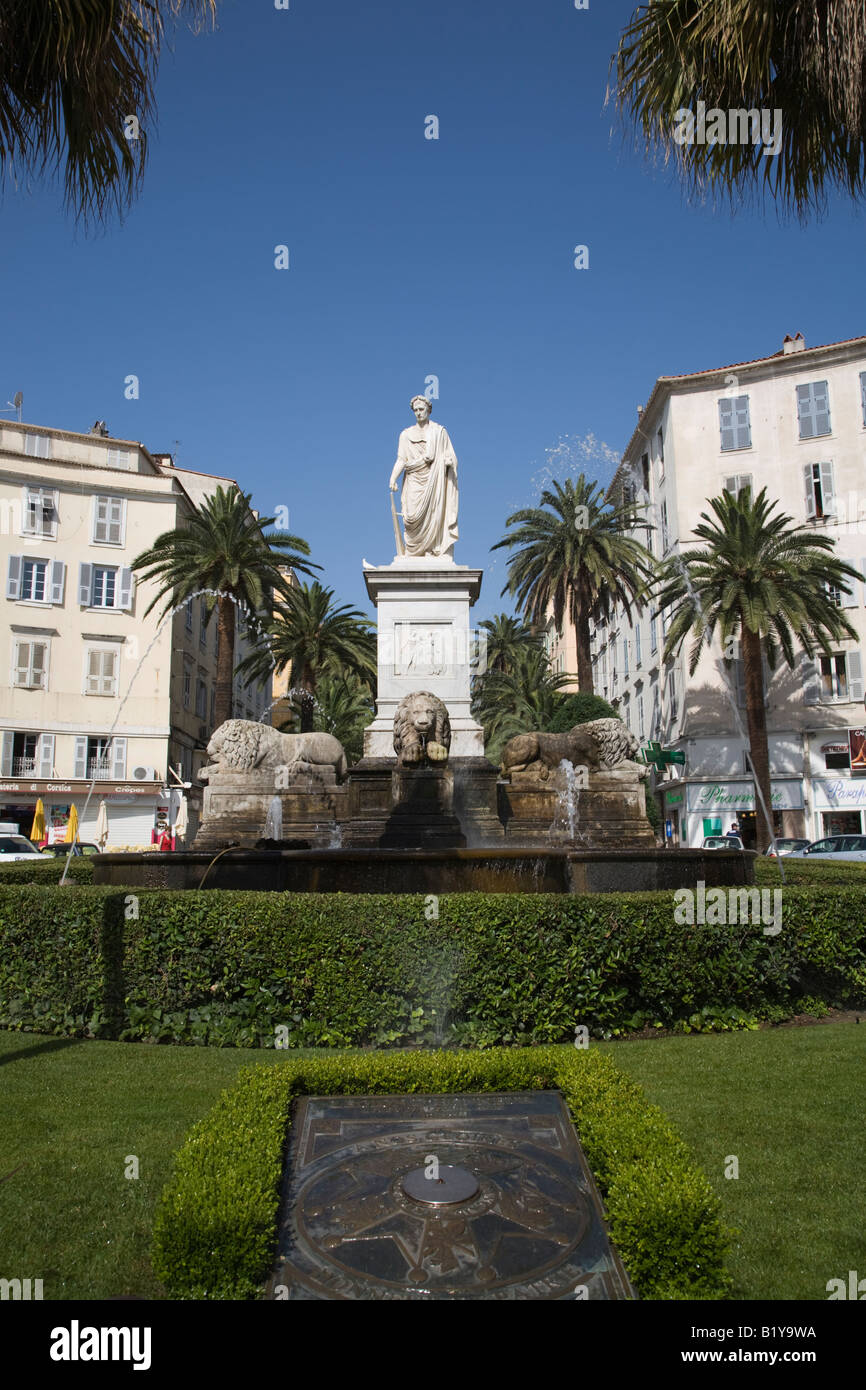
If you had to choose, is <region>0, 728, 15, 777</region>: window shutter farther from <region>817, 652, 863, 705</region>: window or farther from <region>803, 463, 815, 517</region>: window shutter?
<region>803, 463, 815, 517</region>: window shutter

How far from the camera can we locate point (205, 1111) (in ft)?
18.2

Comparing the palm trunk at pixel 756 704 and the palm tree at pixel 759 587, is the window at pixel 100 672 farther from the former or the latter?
the palm trunk at pixel 756 704

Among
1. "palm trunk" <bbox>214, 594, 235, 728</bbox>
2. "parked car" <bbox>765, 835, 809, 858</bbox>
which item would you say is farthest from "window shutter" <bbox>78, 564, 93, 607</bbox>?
"parked car" <bbox>765, 835, 809, 858</bbox>

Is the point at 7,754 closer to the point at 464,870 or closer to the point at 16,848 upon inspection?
the point at 16,848

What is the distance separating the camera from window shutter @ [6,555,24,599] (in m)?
44.3

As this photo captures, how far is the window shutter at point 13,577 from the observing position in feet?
145

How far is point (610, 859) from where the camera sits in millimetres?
9297

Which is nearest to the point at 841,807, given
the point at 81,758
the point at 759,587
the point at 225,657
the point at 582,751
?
the point at 759,587

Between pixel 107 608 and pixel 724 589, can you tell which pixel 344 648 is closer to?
pixel 107 608

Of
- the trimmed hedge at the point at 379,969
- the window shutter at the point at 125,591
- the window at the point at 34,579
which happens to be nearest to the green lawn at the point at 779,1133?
the trimmed hedge at the point at 379,969

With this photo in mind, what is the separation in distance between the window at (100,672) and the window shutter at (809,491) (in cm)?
3356

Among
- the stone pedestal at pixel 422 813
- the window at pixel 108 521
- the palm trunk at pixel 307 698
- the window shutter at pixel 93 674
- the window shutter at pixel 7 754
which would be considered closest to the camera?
the stone pedestal at pixel 422 813
